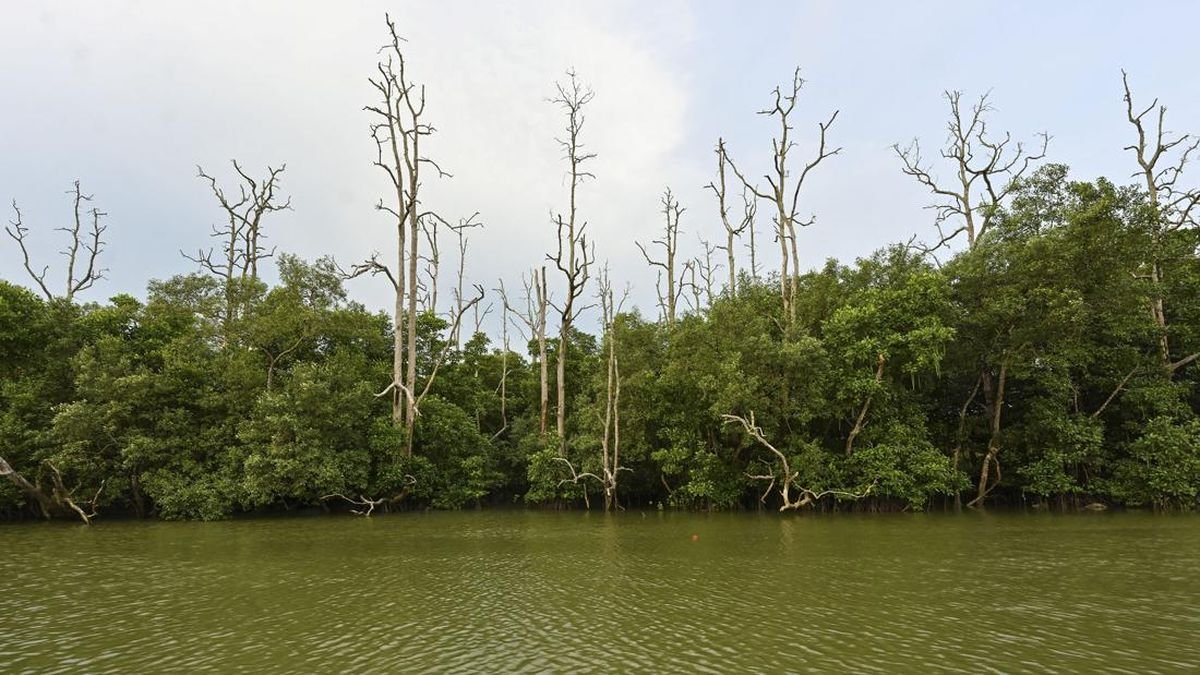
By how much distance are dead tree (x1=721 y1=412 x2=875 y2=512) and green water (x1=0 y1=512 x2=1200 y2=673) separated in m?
4.75

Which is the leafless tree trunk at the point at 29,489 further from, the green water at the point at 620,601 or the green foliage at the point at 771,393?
the green water at the point at 620,601

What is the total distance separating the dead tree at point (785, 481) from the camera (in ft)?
76.5

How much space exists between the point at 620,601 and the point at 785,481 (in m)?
14.6

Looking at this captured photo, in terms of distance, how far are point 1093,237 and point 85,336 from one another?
36.3m

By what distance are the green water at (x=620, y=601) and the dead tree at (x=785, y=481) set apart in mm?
4751

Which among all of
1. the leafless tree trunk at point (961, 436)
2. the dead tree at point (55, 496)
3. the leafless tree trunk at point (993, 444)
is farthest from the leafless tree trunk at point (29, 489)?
the leafless tree trunk at point (993, 444)

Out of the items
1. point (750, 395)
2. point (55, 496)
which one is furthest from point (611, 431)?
point (55, 496)

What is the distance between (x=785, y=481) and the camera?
2384 centimetres

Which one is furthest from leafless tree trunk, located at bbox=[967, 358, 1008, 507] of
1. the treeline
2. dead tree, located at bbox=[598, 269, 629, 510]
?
dead tree, located at bbox=[598, 269, 629, 510]

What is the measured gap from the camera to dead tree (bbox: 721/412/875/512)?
76.5 ft

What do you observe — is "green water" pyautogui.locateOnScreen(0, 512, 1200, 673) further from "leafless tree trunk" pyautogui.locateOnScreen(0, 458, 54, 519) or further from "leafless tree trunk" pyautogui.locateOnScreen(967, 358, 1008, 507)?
"leafless tree trunk" pyautogui.locateOnScreen(967, 358, 1008, 507)

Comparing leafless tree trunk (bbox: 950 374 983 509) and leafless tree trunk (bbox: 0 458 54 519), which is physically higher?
leafless tree trunk (bbox: 950 374 983 509)

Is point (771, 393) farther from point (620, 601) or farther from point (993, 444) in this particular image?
point (620, 601)

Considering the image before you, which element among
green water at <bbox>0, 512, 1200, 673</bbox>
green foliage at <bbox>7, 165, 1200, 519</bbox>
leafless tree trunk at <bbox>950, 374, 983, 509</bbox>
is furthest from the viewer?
leafless tree trunk at <bbox>950, 374, 983, 509</bbox>
